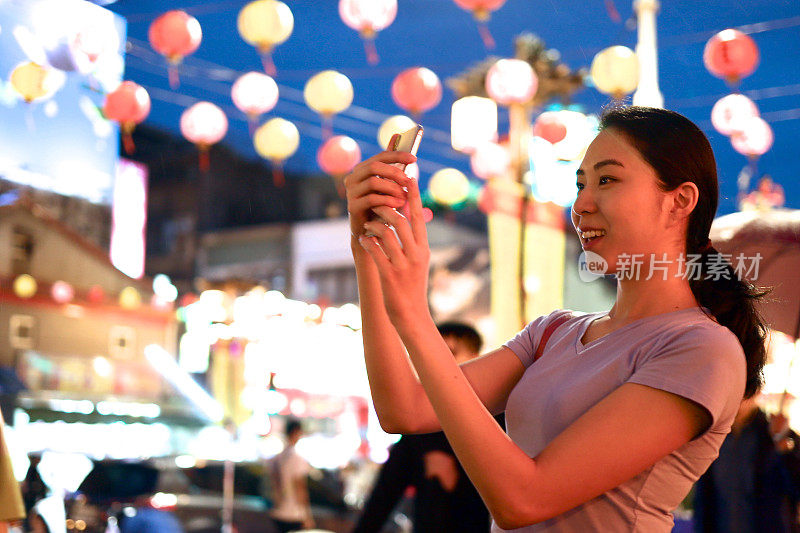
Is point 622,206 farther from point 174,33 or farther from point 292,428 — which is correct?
point 292,428

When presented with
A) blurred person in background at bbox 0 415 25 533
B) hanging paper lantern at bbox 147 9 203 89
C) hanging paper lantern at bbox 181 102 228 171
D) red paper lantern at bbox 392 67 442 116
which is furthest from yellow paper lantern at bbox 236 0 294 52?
blurred person in background at bbox 0 415 25 533

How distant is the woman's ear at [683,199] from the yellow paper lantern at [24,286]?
51.6 ft

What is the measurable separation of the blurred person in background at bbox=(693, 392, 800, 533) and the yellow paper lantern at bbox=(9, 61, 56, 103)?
496 centimetres

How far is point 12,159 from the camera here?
11.9 meters

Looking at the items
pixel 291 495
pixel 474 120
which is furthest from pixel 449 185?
pixel 291 495

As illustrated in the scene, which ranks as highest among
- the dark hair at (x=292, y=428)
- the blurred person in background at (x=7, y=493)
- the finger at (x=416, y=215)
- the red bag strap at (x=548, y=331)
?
the finger at (x=416, y=215)

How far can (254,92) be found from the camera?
649 centimetres

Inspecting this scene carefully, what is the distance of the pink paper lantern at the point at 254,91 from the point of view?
21.2 feet

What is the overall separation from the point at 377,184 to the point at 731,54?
487 cm

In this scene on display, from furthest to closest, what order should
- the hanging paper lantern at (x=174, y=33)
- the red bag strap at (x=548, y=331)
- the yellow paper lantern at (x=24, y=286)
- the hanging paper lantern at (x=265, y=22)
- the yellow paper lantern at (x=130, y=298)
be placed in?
the yellow paper lantern at (x=130, y=298) < the yellow paper lantern at (x=24, y=286) < the hanging paper lantern at (x=174, y=33) < the hanging paper lantern at (x=265, y=22) < the red bag strap at (x=548, y=331)

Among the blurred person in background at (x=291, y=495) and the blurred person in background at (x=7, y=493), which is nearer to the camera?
the blurred person in background at (x=7, y=493)

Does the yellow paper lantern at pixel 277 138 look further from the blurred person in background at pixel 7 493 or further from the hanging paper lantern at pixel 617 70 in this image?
the blurred person in background at pixel 7 493

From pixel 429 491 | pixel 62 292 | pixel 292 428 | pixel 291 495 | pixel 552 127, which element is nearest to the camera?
pixel 429 491

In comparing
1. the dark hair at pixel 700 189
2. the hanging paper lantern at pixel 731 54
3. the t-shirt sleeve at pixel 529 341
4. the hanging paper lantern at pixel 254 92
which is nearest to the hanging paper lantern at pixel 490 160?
the hanging paper lantern at pixel 254 92
